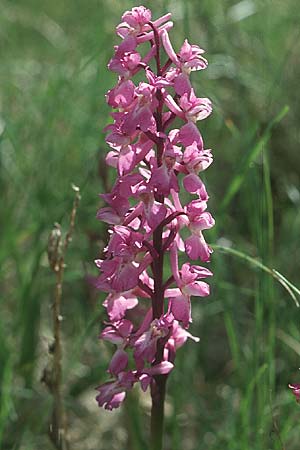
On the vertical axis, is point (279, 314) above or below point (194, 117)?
below

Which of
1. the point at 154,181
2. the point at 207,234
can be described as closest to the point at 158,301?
the point at 154,181

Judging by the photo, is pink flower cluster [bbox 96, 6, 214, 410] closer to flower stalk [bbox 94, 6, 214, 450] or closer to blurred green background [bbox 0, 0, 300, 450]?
flower stalk [bbox 94, 6, 214, 450]

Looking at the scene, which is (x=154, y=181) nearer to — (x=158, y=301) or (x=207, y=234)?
(x=158, y=301)

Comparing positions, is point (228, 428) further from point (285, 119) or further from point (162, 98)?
Answer: point (285, 119)

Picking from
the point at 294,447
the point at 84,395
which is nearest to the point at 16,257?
the point at 84,395

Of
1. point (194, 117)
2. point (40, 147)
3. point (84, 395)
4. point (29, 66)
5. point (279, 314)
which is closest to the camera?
point (194, 117)

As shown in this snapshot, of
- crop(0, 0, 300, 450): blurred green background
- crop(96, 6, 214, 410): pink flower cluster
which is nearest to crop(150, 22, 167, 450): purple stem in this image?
crop(96, 6, 214, 410): pink flower cluster

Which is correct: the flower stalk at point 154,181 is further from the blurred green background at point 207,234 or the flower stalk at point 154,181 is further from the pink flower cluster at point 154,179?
the blurred green background at point 207,234
